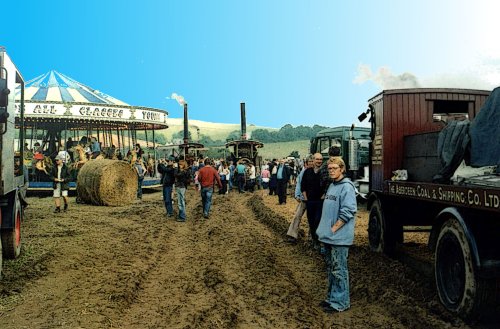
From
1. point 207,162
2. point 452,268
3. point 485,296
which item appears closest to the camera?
point 485,296

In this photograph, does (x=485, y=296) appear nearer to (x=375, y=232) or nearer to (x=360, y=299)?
(x=360, y=299)

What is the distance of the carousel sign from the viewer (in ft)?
80.9

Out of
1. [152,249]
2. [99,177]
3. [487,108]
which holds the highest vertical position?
[487,108]

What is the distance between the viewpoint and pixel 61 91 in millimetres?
27578

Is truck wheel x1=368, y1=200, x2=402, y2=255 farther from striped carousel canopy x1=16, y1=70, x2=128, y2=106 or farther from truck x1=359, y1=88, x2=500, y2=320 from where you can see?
striped carousel canopy x1=16, y1=70, x2=128, y2=106

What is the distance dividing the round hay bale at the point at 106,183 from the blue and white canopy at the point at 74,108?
790cm

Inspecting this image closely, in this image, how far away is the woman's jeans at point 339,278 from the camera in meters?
5.89

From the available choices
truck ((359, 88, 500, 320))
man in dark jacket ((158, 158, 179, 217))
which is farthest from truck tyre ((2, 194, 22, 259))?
man in dark jacket ((158, 158, 179, 217))

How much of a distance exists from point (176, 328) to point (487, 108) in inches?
160

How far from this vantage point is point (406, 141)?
8617mm

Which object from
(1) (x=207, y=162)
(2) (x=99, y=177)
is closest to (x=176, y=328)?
(1) (x=207, y=162)

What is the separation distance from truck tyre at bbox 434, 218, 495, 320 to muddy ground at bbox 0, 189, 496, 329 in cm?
20

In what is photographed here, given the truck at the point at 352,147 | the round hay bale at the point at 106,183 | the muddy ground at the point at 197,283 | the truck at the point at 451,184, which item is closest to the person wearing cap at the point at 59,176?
the round hay bale at the point at 106,183

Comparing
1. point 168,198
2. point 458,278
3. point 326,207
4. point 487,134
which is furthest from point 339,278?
point 168,198
